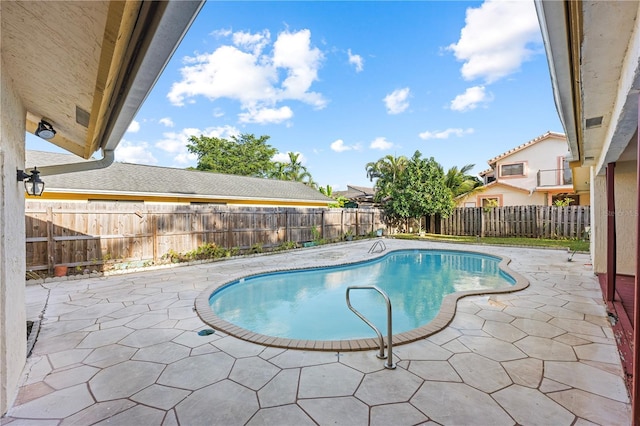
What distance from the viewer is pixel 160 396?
2.51 meters

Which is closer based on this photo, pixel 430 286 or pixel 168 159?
pixel 430 286

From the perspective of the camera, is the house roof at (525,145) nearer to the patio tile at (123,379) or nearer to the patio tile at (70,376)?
the patio tile at (123,379)

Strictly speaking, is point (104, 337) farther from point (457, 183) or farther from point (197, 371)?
point (457, 183)

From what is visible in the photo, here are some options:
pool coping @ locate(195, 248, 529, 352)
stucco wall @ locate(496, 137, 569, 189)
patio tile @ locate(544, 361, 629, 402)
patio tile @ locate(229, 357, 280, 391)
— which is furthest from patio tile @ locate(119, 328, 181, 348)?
stucco wall @ locate(496, 137, 569, 189)

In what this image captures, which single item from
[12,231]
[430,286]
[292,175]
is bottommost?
[430,286]

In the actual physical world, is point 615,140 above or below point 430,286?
above

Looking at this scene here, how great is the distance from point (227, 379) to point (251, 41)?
1543 cm

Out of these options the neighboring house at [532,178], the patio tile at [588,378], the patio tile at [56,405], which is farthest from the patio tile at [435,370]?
the neighboring house at [532,178]

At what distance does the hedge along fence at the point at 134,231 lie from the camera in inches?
271

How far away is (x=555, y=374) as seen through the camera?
9.16 feet

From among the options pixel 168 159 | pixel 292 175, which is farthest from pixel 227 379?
pixel 168 159

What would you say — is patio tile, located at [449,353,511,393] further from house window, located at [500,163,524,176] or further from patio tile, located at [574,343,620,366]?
house window, located at [500,163,524,176]

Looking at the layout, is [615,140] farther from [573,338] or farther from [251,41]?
[251,41]

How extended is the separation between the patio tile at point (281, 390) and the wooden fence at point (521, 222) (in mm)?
14978
